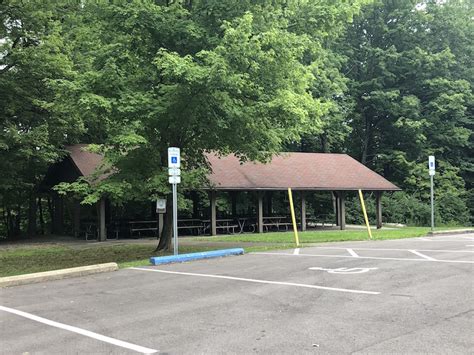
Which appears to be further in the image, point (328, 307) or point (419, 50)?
point (419, 50)

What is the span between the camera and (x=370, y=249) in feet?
48.7

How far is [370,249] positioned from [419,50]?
31.9m

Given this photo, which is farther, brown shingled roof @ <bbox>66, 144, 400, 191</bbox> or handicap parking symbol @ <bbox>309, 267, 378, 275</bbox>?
brown shingled roof @ <bbox>66, 144, 400, 191</bbox>

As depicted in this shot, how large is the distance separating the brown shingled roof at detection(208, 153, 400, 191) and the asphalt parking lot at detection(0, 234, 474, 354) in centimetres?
1417

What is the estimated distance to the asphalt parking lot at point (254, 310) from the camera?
17.8 feet

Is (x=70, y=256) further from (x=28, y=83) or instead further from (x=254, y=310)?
(x=254, y=310)

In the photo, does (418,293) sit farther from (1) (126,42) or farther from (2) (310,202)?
(2) (310,202)

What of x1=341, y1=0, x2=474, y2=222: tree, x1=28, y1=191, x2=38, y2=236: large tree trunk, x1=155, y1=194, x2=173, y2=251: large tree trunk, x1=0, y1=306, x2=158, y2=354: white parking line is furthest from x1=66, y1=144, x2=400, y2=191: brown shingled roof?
x1=0, y1=306, x2=158, y2=354: white parking line

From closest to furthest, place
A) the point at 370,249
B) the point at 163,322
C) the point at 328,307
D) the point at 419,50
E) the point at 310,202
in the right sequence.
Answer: the point at 163,322 → the point at 328,307 → the point at 370,249 → the point at 310,202 → the point at 419,50

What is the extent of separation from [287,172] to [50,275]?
64.6 feet

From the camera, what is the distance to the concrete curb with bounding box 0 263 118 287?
10.4 meters

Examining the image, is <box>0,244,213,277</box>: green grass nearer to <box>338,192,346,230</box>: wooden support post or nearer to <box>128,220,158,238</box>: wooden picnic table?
<box>128,220,158,238</box>: wooden picnic table

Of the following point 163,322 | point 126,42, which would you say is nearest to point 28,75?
point 126,42

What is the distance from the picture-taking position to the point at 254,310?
7000 millimetres
